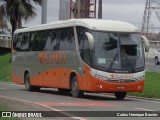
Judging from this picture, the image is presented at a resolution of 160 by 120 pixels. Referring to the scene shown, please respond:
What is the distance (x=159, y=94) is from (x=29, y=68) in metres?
8.53

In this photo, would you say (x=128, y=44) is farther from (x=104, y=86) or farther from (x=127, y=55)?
(x=104, y=86)

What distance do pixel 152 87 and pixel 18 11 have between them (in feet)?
86.1

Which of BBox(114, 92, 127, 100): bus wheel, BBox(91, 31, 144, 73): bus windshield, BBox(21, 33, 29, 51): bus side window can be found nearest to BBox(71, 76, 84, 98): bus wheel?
BBox(114, 92, 127, 100): bus wheel

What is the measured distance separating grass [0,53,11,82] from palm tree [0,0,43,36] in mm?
3862

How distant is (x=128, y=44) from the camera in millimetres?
24312

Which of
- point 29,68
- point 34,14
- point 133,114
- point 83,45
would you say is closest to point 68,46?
point 83,45

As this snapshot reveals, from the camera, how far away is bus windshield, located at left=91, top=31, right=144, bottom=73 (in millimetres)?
23828

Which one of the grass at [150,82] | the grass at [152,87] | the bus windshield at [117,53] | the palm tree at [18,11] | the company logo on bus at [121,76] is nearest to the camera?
the company logo on bus at [121,76]

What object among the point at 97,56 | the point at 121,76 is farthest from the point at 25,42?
the point at 121,76

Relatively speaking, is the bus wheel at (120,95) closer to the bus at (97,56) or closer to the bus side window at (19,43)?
the bus at (97,56)

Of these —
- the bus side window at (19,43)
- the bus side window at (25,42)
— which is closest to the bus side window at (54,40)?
the bus side window at (25,42)

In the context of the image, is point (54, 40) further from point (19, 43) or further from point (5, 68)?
point (5, 68)

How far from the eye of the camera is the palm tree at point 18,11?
52.6 metres

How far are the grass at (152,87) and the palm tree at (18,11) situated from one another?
1955 cm
